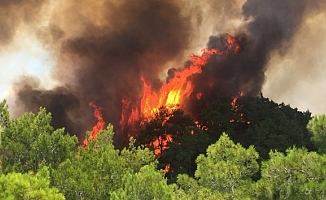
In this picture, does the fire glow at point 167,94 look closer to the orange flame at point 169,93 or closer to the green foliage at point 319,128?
the orange flame at point 169,93

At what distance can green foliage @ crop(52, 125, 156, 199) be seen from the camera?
473 inches

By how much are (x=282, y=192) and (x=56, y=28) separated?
3924cm

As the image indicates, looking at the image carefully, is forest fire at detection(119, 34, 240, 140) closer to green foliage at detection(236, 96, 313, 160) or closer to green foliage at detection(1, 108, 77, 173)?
green foliage at detection(236, 96, 313, 160)

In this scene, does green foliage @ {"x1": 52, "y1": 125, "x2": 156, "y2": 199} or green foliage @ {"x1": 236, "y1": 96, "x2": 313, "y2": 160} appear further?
green foliage @ {"x1": 236, "y1": 96, "x2": 313, "y2": 160}

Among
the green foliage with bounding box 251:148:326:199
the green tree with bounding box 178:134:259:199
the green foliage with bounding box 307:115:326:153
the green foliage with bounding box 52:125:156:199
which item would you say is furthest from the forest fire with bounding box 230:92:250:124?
the green foliage with bounding box 251:148:326:199

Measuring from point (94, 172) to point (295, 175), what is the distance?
624cm

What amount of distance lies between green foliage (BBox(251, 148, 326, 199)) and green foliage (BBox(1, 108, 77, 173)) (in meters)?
6.54

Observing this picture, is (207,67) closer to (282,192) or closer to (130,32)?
(130,32)

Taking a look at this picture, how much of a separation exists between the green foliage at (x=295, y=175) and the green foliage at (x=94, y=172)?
4.44 metres

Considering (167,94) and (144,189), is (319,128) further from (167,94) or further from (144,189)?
(167,94)

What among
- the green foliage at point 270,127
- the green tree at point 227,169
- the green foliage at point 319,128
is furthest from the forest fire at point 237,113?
the green tree at point 227,169

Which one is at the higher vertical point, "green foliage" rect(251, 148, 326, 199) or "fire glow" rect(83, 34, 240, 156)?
"fire glow" rect(83, 34, 240, 156)

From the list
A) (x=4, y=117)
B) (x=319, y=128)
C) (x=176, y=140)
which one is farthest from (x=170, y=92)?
(x=4, y=117)

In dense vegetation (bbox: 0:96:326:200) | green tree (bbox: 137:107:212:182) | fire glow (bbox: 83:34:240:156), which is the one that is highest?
fire glow (bbox: 83:34:240:156)
